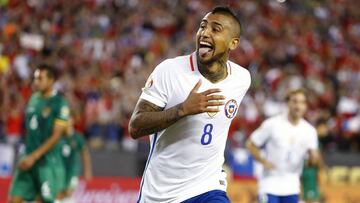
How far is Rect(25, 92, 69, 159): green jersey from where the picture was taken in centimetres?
1061

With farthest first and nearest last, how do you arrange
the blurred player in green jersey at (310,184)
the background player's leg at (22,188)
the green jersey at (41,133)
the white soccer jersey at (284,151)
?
the blurred player in green jersey at (310,184) < the white soccer jersey at (284,151) < the green jersey at (41,133) < the background player's leg at (22,188)

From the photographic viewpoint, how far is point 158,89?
6.14 meters

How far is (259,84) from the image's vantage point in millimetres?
22703

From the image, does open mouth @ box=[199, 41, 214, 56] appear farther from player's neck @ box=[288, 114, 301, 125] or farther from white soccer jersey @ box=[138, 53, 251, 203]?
player's neck @ box=[288, 114, 301, 125]

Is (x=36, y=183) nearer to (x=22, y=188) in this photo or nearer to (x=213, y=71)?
(x=22, y=188)

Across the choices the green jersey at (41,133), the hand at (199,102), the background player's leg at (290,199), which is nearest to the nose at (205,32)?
the hand at (199,102)

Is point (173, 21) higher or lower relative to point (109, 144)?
higher

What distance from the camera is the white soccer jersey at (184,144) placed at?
6242 mm

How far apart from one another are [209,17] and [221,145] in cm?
93

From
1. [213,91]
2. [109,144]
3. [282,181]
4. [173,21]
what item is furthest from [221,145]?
[173,21]

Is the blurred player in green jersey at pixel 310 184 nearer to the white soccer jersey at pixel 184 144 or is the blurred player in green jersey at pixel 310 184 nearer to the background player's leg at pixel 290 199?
the background player's leg at pixel 290 199

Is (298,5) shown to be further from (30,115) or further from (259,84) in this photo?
(30,115)

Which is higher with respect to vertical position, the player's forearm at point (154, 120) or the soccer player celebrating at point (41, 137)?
the player's forearm at point (154, 120)

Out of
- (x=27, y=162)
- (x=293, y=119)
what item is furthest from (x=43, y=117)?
(x=293, y=119)
